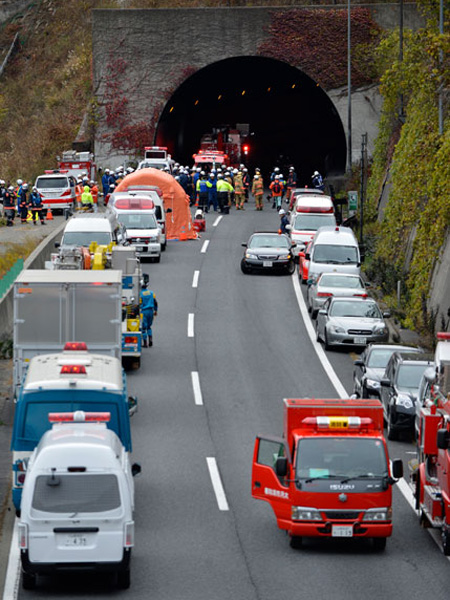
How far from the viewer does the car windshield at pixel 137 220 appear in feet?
154

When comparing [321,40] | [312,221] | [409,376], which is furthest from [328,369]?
[321,40]

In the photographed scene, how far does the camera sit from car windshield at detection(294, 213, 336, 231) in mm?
49469

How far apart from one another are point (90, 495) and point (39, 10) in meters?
88.5

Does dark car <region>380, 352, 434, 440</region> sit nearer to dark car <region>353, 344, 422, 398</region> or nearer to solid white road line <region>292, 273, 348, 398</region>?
dark car <region>353, 344, 422, 398</region>

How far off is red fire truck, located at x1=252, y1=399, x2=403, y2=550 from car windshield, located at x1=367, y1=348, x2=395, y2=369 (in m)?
9.13

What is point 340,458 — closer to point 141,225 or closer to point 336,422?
point 336,422

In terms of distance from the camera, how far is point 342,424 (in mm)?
18484

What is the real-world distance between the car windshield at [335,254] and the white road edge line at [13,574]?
2485cm

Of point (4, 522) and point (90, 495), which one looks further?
point (4, 522)

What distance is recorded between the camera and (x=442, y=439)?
17344mm

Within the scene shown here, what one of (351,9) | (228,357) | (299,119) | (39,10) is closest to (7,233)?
(228,357)

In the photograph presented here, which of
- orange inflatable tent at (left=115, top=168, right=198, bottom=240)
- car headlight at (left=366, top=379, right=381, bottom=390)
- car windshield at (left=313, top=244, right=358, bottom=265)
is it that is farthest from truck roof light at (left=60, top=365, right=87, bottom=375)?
orange inflatable tent at (left=115, top=168, right=198, bottom=240)

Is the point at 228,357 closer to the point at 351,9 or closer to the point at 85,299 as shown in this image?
the point at 85,299

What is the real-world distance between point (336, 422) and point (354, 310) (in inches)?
652
